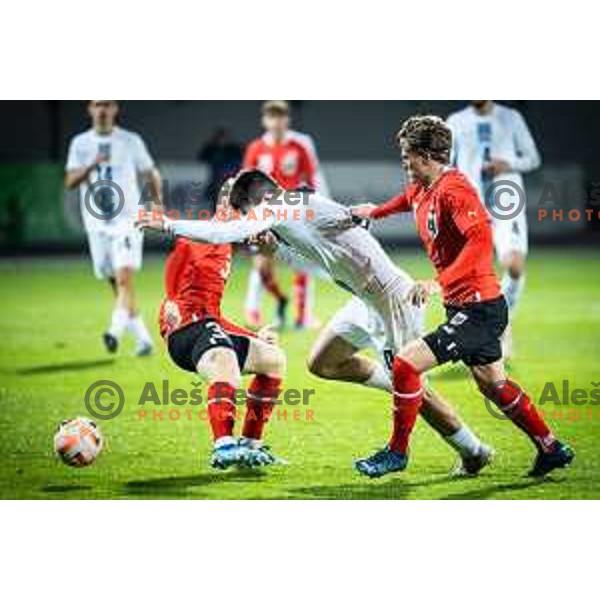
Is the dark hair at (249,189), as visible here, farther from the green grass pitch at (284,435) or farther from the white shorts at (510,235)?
the white shorts at (510,235)

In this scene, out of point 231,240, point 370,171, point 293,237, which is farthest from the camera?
point 370,171

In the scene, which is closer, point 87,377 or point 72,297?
point 87,377

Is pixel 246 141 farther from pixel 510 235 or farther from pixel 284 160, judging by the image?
pixel 510 235

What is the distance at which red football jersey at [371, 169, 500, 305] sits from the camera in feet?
19.7

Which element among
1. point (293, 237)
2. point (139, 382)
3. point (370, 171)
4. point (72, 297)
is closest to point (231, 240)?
point (293, 237)

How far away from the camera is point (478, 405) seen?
24.2 feet

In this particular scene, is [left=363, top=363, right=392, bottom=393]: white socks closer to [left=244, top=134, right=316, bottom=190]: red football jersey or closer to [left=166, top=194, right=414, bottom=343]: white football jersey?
[left=166, top=194, right=414, bottom=343]: white football jersey

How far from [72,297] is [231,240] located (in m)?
5.64

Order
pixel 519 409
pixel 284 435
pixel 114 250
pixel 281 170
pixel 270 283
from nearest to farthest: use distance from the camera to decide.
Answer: pixel 519 409 < pixel 284 435 < pixel 114 250 < pixel 281 170 < pixel 270 283

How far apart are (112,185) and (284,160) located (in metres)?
1.39

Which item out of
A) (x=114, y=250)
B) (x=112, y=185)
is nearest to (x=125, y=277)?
(x=114, y=250)

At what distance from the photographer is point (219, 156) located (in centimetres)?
934

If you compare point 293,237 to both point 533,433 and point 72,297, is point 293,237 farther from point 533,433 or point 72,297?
point 72,297

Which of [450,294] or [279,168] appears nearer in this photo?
[450,294]
